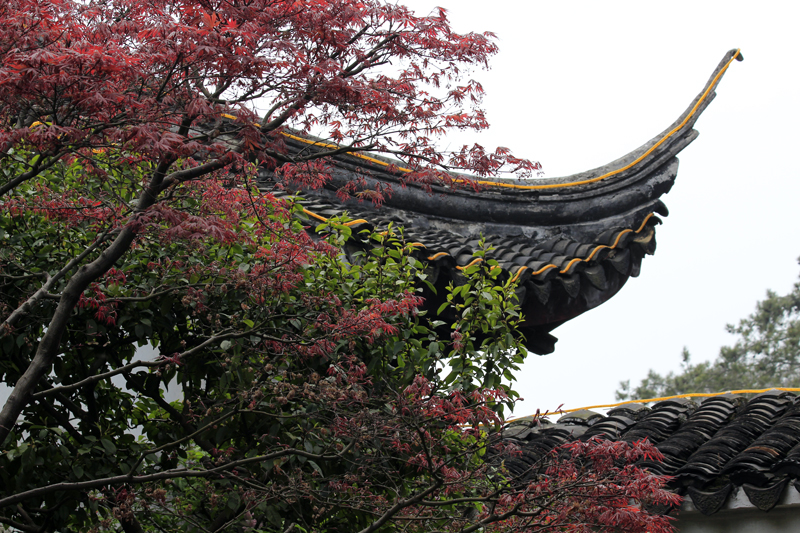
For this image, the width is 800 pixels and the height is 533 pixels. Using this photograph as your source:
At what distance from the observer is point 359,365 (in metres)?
3.50

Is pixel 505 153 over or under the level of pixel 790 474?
over

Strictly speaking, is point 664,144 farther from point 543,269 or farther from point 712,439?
point 712,439

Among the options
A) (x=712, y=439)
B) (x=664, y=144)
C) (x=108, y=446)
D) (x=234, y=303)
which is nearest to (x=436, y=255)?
(x=234, y=303)

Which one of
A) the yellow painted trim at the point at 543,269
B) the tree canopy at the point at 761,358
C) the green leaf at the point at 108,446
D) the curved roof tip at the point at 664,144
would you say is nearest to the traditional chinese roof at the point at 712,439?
the yellow painted trim at the point at 543,269

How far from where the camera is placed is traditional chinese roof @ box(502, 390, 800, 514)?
14.5 feet

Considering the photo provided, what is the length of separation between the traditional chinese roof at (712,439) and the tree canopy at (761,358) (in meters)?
22.6

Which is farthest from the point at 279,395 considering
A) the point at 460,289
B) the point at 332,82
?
the point at 332,82

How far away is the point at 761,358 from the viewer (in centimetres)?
2758

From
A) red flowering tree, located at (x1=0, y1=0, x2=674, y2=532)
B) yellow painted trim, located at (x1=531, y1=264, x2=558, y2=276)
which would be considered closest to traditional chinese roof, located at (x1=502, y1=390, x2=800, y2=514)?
red flowering tree, located at (x1=0, y1=0, x2=674, y2=532)

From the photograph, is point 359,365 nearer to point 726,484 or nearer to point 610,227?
point 726,484

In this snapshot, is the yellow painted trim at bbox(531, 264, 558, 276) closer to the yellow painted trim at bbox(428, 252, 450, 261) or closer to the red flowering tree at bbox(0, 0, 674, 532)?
the yellow painted trim at bbox(428, 252, 450, 261)

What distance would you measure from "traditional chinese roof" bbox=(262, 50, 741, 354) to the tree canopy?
22.3m

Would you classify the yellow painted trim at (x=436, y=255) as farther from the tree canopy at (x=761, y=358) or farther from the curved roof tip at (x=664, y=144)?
the tree canopy at (x=761, y=358)

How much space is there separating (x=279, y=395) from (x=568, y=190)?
4.47 m
